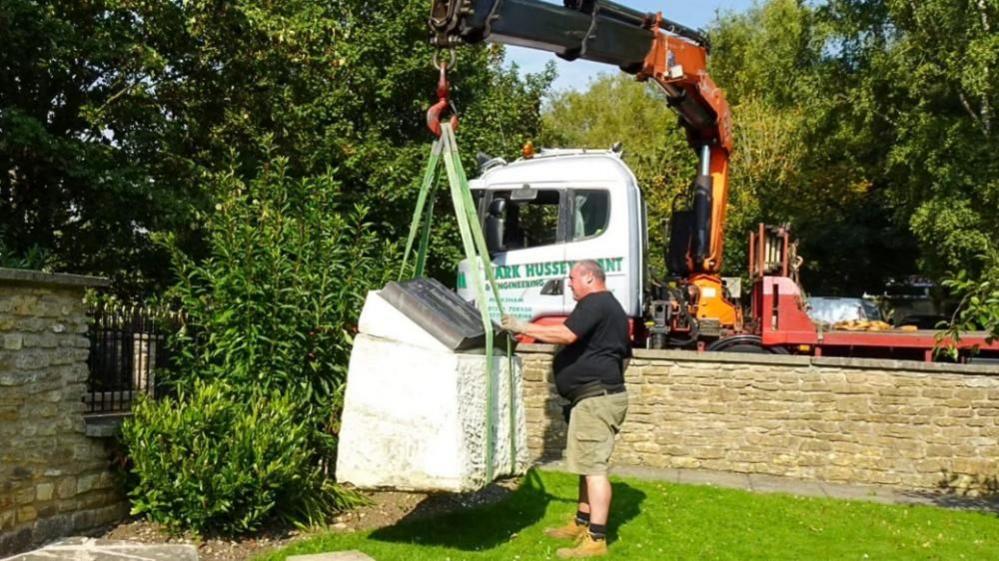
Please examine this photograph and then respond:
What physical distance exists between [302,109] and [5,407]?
10638 millimetres

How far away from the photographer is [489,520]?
7230mm

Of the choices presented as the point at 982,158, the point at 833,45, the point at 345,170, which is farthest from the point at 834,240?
the point at 345,170

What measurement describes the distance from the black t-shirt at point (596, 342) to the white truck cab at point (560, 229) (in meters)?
3.76

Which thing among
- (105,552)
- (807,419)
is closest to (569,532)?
(105,552)

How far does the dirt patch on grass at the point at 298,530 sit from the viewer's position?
21.0 ft

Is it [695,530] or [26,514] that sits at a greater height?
[26,514]

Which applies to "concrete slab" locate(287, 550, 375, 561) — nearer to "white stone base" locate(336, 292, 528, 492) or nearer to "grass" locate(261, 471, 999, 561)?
"grass" locate(261, 471, 999, 561)

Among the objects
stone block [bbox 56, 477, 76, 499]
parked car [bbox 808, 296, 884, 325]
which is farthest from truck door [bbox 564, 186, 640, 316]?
parked car [bbox 808, 296, 884, 325]

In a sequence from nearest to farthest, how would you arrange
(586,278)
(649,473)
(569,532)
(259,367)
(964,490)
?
(586,278) → (569,532) → (259,367) → (964,490) → (649,473)

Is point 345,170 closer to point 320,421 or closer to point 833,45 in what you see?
point 320,421

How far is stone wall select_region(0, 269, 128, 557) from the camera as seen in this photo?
593cm

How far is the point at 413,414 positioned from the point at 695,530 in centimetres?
267

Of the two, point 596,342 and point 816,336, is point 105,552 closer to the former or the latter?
point 596,342

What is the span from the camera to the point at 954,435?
9469 mm
